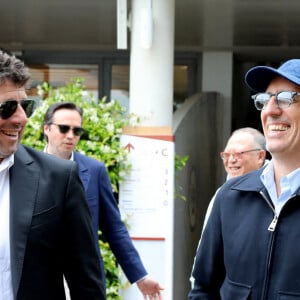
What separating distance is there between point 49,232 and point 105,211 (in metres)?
2.31

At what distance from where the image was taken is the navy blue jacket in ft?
8.91

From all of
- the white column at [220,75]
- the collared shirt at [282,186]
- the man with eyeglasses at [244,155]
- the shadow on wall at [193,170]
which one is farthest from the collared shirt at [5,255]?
the white column at [220,75]

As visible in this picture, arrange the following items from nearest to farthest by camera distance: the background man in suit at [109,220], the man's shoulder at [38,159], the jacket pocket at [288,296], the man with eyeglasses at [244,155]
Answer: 1. the jacket pocket at [288,296]
2. the man's shoulder at [38,159]
3. the background man in suit at [109,220]
4. the man with eyeglasses at [244,155]

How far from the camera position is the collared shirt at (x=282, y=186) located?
9.19ft

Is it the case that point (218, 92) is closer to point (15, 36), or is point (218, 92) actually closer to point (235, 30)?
point (235, 30)

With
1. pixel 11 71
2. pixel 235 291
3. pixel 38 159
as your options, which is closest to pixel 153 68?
pixel 38 159

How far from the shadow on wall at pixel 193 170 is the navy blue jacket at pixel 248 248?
207 inches

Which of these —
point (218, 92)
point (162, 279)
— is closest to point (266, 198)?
point (162, 279)

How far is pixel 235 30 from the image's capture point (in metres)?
11.3

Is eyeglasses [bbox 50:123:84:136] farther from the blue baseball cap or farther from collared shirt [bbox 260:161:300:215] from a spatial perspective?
collared shirt [bbox 260:161:300:215]

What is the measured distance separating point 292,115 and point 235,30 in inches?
339

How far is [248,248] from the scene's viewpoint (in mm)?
2809

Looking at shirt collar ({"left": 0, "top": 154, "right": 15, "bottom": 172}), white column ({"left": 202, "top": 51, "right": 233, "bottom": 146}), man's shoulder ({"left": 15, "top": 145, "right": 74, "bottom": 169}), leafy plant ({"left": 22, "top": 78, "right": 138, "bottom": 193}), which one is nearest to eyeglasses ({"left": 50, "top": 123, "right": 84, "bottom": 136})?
leafy plant ({"left": 22, "top": 78, "right": 138, "bottom": 193})

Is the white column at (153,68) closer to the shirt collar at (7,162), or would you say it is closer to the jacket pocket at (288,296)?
the shirt collar at (7,162)
